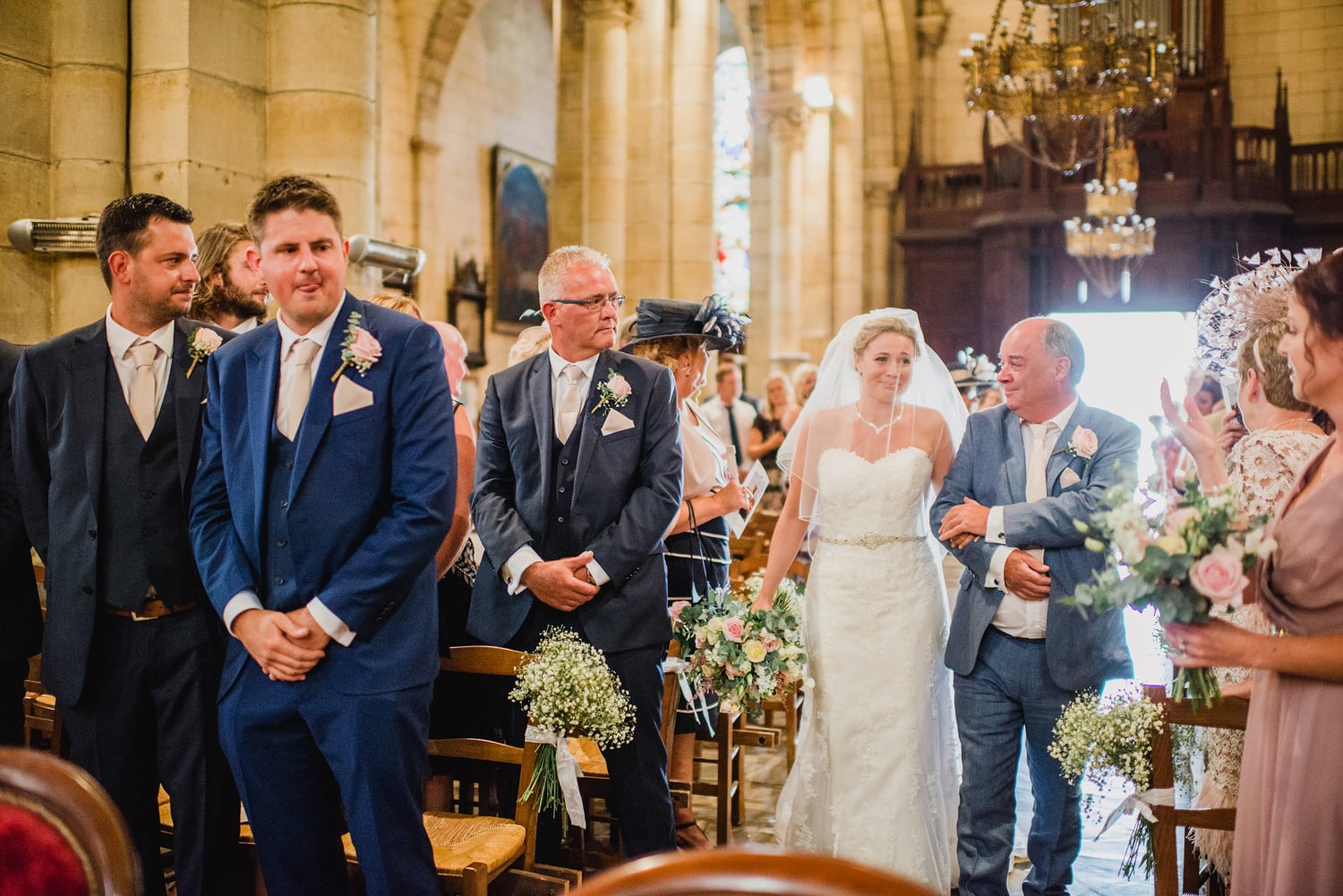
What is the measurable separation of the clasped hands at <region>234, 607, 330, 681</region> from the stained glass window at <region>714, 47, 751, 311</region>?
1981cm

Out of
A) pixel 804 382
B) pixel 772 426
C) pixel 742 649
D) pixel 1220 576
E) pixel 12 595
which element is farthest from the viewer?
Result: pixel 772 426

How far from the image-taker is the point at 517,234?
63.2 ft

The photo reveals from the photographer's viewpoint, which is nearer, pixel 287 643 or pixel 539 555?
pixel 287 643

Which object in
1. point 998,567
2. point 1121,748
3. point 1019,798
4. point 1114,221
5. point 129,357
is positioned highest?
point 1114,221

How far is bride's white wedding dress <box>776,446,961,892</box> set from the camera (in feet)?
13.7

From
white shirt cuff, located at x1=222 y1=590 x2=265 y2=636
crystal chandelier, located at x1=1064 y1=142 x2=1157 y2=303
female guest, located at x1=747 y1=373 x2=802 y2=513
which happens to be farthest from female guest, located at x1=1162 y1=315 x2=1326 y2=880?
crystal chandelier, located at x1=1064 y1=142 x2=1157 y2=303

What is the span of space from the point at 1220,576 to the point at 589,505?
1953mm

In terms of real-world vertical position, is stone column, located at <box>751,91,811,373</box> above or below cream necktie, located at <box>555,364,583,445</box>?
above

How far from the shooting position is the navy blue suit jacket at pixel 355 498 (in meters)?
2.75

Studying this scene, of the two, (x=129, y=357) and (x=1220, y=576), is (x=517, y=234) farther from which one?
(x=1220, y=576)

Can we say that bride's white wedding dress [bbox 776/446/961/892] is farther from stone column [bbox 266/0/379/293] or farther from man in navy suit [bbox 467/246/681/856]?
stone column [bbox 266/0/379/293]

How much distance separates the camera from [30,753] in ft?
5.40

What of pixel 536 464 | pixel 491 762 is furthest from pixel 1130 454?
pixel 491 762

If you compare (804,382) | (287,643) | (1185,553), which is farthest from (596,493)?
(804,382)
